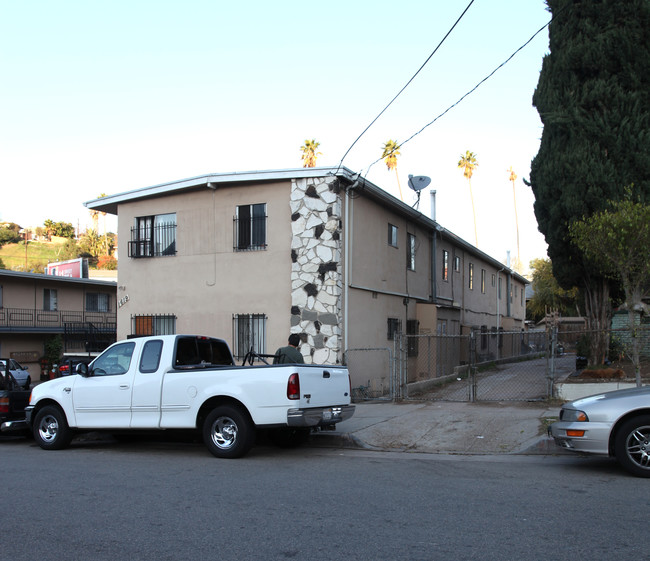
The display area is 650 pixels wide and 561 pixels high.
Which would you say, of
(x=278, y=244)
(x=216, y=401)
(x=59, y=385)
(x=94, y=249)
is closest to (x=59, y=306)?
(x=278, y=244)

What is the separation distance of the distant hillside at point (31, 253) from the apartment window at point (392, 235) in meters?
78.7

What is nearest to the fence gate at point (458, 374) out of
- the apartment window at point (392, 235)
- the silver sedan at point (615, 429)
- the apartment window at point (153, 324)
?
the apartment window at point (392, 235)

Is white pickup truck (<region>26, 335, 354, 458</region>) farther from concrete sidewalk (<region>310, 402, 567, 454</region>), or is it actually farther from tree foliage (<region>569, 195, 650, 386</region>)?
tree foliage (<region>569, 195, 650, 386</region>)

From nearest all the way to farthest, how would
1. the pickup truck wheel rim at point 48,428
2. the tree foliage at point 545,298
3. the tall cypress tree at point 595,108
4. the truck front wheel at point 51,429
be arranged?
the truck front wheel at point 51,429 → the pickup truck wheel rim at point 48,428 → the tall cypress tree at point 595,108 → the tree foliage at point 545,298

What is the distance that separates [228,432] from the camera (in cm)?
919

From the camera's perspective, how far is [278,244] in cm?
1634

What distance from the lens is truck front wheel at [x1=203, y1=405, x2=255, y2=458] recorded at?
901cm

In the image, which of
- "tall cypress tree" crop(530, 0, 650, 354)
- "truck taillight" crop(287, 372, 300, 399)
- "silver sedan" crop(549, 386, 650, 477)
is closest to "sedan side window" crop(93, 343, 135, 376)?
"truck taillight" crop(287, 372, 300, 399)

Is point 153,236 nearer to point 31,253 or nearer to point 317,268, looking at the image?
point 317,268

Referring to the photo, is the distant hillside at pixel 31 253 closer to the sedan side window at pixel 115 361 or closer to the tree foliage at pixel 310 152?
the tree foliage at pixel 310 152

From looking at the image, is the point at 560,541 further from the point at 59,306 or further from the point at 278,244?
the point at 59,306

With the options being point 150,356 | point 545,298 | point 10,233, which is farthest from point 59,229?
point 150,356

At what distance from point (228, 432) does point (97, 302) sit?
3115cm

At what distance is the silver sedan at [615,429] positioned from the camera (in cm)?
741
